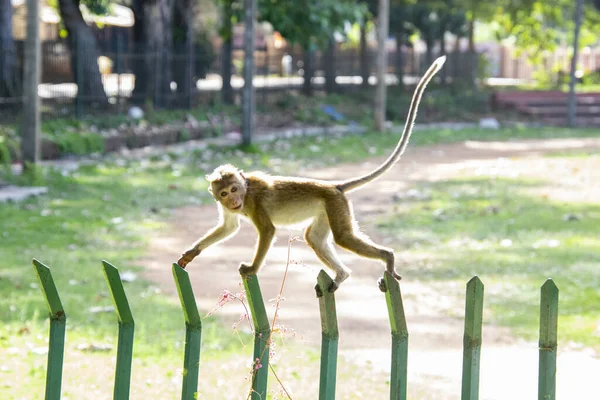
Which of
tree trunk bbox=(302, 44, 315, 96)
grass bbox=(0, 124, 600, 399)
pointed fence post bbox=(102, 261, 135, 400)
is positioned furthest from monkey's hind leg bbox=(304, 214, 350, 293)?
tree trunk bbox=(302, 44, 315, 96)

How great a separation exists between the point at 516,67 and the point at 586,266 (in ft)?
142

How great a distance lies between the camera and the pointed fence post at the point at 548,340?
3.08 meters

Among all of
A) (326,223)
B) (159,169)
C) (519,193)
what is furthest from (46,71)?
(326,223)

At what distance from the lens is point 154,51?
22.3m

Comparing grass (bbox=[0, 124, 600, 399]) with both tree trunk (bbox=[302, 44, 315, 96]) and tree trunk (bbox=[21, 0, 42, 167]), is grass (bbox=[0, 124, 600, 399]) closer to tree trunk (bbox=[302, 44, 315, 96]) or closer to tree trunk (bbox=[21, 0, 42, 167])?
tree trunk (bbox=[21, 0, 42, 167])

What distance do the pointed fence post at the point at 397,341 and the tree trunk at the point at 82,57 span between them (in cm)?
1690

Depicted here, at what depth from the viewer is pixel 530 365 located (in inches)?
259

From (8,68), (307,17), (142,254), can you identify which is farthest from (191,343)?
(307,17)

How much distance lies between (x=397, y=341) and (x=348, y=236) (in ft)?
1.14

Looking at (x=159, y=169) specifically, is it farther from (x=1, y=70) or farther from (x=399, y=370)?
(x=399, y=370)

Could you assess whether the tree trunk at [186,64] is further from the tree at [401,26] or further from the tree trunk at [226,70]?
the tree at [401,26]

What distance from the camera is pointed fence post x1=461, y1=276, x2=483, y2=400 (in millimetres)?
3039

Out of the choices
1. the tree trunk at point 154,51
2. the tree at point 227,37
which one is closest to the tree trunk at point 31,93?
the tree trunk at point 154,51

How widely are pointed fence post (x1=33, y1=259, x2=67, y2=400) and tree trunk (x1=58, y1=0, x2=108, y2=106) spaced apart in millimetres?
16592
